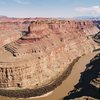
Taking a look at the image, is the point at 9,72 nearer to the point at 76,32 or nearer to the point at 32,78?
the point at 32,78

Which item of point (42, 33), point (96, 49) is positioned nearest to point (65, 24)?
point (96, 49)

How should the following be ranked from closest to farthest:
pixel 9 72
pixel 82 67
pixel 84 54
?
1. pixel 9 72
2. pixel 82 67
3. pixel 84 54

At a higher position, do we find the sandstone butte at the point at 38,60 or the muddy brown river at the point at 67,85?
the sandstone butte at the point at 38,60

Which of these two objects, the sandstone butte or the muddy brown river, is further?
the sandstone butte

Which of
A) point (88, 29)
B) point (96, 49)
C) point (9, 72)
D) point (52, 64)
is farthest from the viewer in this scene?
point (88, 29)

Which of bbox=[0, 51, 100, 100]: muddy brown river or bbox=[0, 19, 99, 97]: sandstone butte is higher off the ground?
bbox=[0, 19, 99, 97]: sandstone butte

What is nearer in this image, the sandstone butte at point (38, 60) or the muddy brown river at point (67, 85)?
the muddy brown river at point (67, 85)

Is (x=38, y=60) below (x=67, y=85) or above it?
above

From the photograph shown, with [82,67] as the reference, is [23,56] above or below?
above
